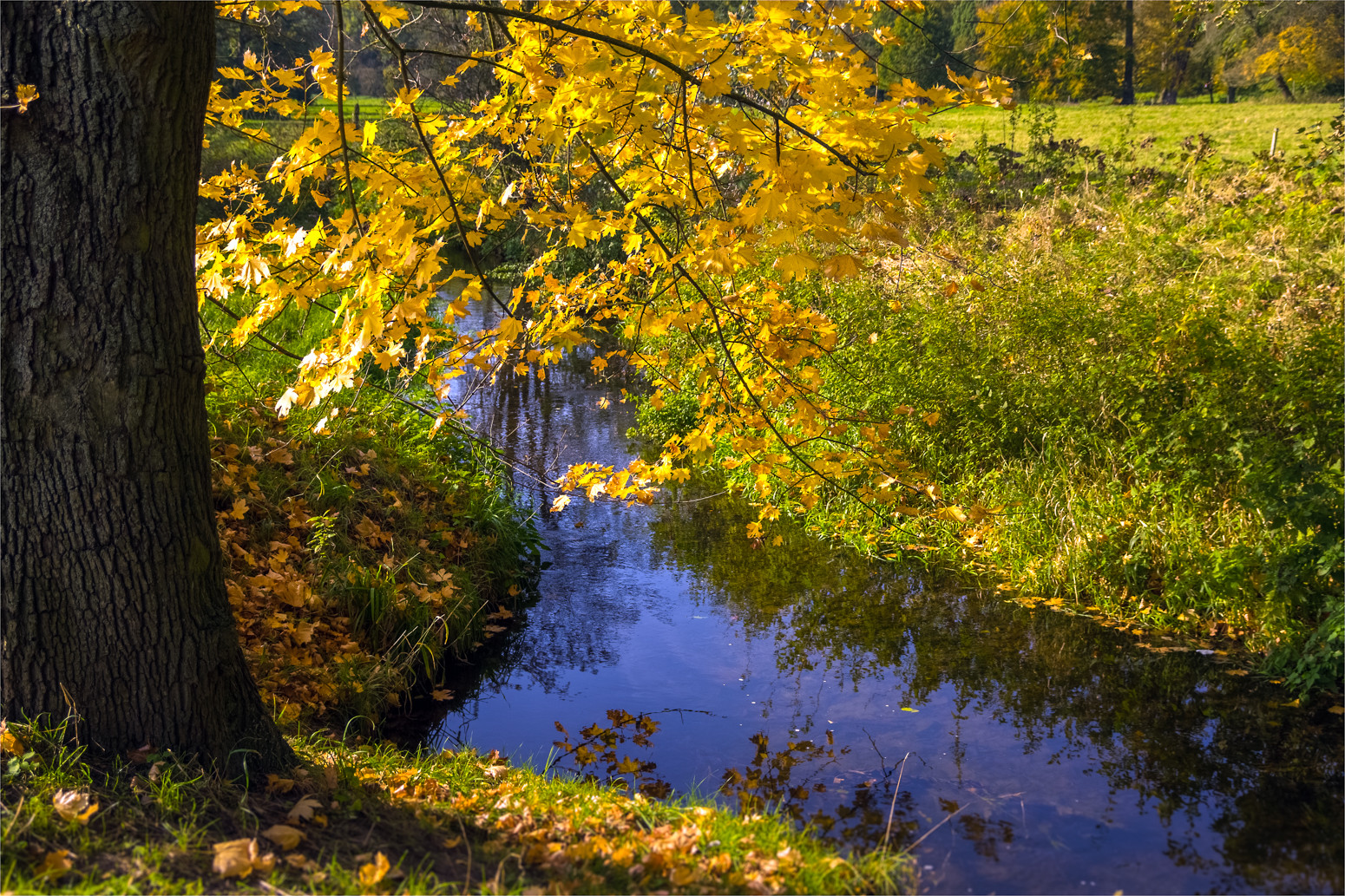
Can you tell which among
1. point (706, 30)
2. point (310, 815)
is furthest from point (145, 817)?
point (706, 30)

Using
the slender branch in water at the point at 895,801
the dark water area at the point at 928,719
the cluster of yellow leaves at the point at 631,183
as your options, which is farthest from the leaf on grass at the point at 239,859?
the slender branch in water at the point at 895,801

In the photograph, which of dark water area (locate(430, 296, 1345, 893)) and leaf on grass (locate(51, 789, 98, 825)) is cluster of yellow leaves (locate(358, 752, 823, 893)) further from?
leaf on grass (locate(51, 789, 98, 825))

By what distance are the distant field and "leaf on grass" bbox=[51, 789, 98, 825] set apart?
16.0 meters

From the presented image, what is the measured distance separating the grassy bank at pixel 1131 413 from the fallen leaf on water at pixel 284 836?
3077 mm

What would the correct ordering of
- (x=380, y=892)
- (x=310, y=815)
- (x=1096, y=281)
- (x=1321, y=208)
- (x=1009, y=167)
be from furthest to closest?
1. (x=1009, y=167)
2. (x=1321, y=208)
3. (x=1096, y=281)
4. (x=310, y=815)
5. (x=380, y=892)

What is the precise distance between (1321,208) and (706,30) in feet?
26.7

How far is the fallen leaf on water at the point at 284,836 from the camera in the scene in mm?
2533

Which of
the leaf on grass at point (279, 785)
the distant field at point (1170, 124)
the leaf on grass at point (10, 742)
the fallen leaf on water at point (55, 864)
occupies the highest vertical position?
the distant field at point (1170, 124)

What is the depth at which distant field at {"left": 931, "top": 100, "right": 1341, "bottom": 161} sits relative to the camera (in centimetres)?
1766

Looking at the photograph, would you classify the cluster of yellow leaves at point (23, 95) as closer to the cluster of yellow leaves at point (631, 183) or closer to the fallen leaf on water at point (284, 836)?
the cluster of yellow leaves at point (631, 183)

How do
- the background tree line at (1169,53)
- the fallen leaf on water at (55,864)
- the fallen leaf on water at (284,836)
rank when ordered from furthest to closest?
the background tree line at (1169,53), the fallen leaf on water at (284,836), the fallen leaf on water at (55,864)

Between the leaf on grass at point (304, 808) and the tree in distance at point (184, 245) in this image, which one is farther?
the leaf on grass at point (304, 808)

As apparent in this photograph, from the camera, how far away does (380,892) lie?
2402mm

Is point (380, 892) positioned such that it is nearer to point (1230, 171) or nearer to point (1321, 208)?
point (1321, 208)
